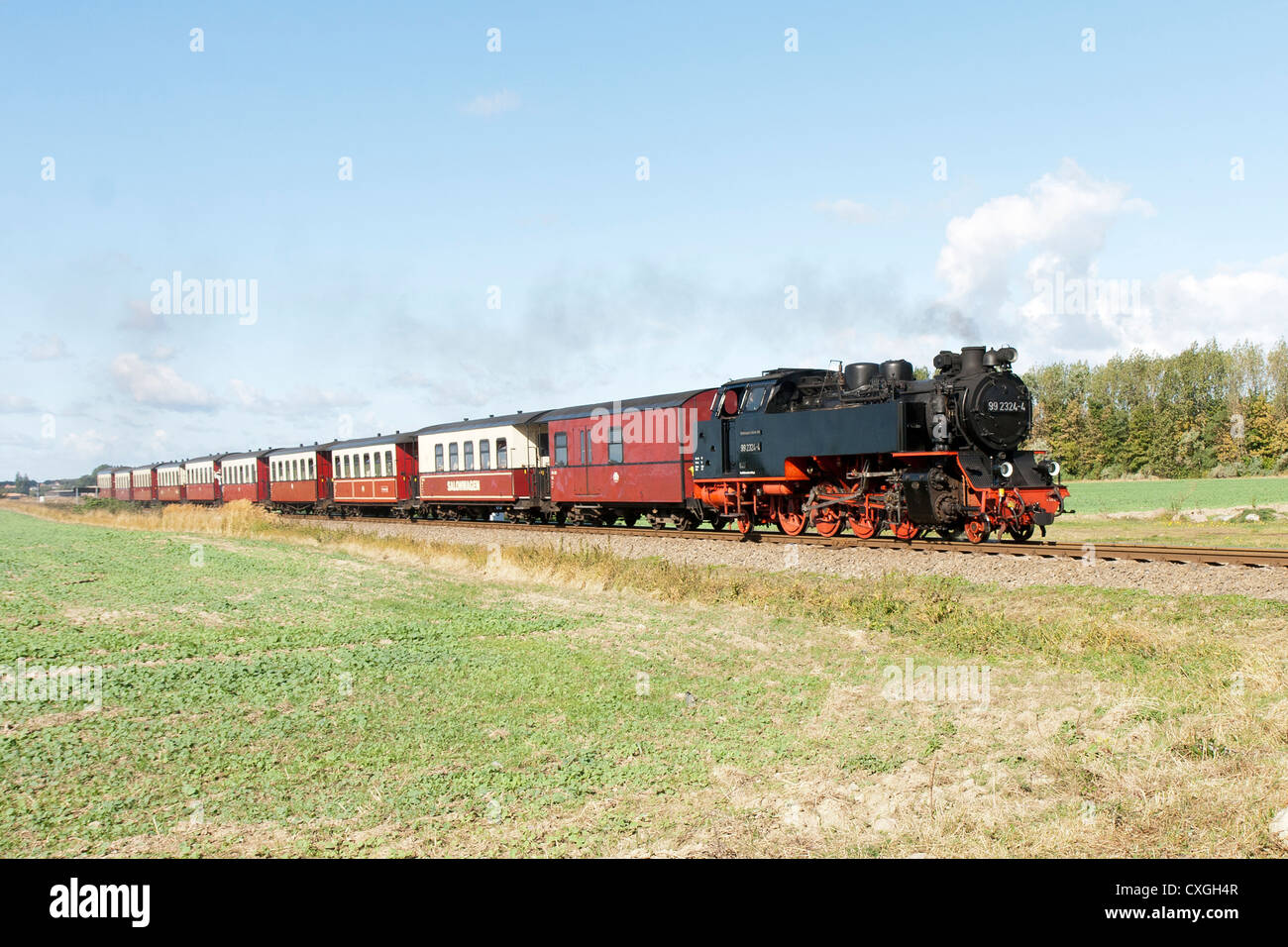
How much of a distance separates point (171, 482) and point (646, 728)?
64.7 m

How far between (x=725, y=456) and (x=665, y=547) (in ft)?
10.8

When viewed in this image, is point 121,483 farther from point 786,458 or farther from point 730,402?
point 786,458

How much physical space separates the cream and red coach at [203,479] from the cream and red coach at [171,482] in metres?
0.82

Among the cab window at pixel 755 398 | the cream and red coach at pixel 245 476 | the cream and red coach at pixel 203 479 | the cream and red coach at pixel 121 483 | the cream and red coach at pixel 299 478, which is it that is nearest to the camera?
the cab window at pixel 755 398

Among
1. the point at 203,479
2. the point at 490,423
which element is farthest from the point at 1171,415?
the point at 203,479

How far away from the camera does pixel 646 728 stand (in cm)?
681

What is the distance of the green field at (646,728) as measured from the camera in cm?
487

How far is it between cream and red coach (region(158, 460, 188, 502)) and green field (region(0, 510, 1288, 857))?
52418 mm

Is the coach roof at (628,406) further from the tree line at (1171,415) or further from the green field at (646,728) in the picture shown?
the tree line at (1171,415)

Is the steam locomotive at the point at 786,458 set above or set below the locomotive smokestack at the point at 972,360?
below

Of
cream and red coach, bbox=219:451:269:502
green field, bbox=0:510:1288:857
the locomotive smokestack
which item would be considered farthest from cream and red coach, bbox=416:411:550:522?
cream and red coach, bbox=219:451:269:502

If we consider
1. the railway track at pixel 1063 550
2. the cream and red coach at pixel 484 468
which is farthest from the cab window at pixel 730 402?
the cream and red coach at pixel 484 468

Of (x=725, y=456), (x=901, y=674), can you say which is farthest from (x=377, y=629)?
(x=725, y=456)

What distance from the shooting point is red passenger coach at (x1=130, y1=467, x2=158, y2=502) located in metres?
65.6
